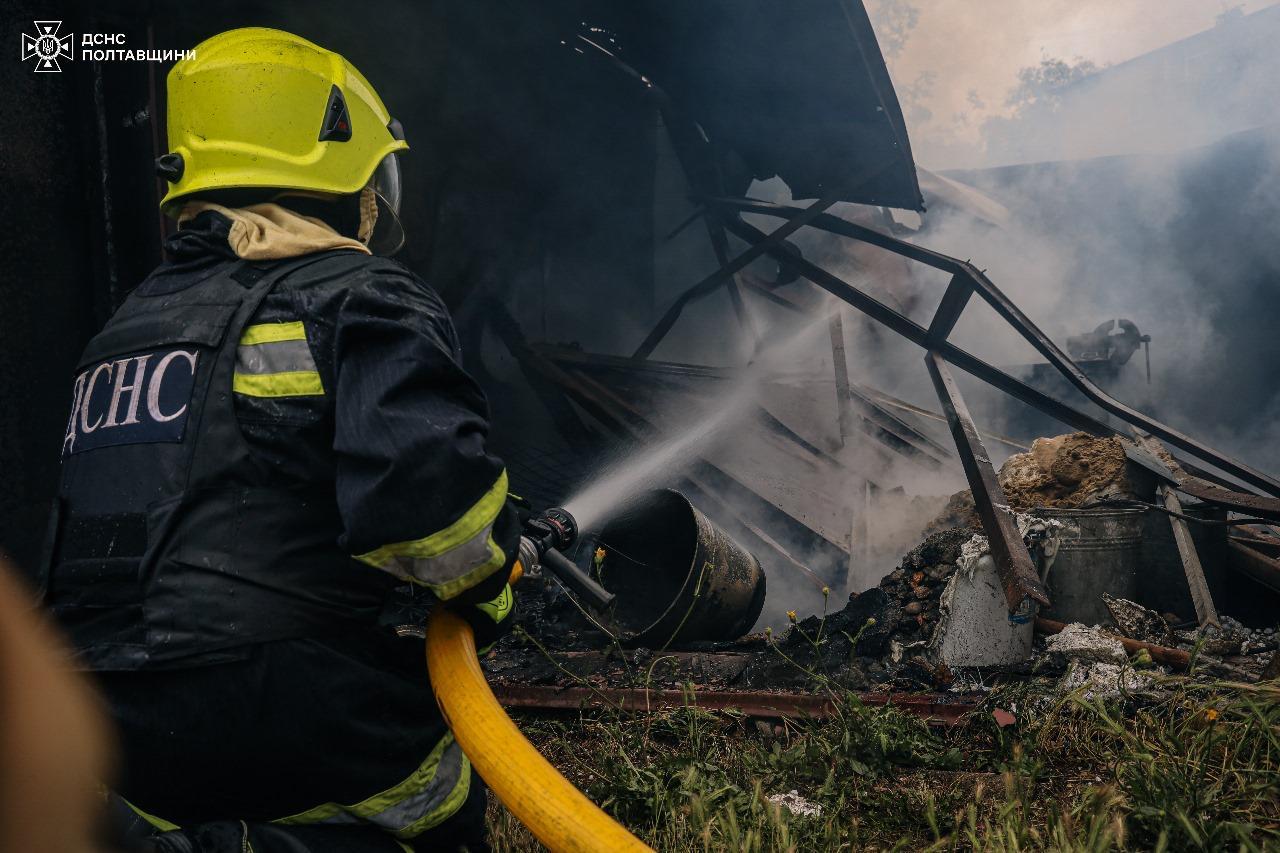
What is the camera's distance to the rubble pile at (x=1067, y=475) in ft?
13.1

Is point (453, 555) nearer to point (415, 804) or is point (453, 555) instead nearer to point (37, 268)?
point (415, 804)

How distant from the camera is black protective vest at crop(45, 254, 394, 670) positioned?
1.41 meters

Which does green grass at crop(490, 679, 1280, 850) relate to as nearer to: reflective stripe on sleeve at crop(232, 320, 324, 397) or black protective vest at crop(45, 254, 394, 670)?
black protective vest at crop(45, 254, 394, 670)

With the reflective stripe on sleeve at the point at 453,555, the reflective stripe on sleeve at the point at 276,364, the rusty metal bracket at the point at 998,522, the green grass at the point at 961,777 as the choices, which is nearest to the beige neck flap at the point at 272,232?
the reflective stripe on sleeve at the point at 276,364

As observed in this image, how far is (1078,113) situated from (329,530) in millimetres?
19118

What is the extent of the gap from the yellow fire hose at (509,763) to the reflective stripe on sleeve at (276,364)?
55cm

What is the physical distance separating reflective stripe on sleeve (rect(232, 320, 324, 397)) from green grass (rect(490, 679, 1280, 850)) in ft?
4.40

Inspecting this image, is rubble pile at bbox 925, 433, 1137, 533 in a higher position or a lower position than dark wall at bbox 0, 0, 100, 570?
lower

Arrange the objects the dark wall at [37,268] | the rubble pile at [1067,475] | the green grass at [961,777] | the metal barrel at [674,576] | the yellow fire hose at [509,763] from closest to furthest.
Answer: the yellow fire hose at [509,763]
the green grass at [961,777]
the dark wall at [37,268]
the metal barrel at [674,576]
the rubble pile at [1067,475]

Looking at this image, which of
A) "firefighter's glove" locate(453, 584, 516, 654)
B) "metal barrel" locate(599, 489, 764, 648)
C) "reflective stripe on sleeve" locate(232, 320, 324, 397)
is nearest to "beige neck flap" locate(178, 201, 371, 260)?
"reflective stripe on sleeve" locate(232, 320, 324, 397)

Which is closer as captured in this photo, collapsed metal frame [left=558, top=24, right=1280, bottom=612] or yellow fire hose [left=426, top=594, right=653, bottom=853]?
yellow fire hose [left=426, top=594, right=653, bottom=853]

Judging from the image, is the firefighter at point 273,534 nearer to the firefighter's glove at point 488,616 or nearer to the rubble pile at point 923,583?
the firefighter's glove at point 488,616

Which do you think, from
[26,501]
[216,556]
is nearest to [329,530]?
[216,556]

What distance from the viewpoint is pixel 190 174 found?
177cm
